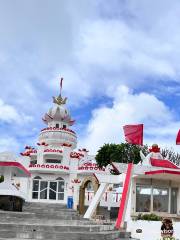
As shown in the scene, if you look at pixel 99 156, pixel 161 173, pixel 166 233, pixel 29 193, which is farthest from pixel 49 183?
pixel 166 233

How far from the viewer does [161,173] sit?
21.4 metres

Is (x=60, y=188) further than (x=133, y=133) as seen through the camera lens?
Yes

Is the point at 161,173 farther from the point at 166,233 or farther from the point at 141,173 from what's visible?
the point at 166,233

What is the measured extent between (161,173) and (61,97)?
30078mm

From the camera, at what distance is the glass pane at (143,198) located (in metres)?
22.8

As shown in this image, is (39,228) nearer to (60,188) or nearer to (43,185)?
(43,185)

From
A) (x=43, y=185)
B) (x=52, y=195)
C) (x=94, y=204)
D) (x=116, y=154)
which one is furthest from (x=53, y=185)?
(x=94, y=204)

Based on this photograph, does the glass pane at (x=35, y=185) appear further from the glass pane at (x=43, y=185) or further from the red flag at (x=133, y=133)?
the red flag at (x=133, y=133)

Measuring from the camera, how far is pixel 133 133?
2280 cm

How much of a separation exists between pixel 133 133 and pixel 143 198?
135 inches

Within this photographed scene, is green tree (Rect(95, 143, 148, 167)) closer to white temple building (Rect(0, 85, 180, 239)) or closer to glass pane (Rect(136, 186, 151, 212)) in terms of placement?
white temple building (Rect(0, 85, 180, 239))

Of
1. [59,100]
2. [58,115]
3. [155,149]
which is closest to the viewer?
[155,149]

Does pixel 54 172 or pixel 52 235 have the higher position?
pixel 54 172

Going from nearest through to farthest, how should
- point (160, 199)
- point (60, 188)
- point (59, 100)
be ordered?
1. point (160, 199)
2. point (60, 188)
3. point (59, 100)
